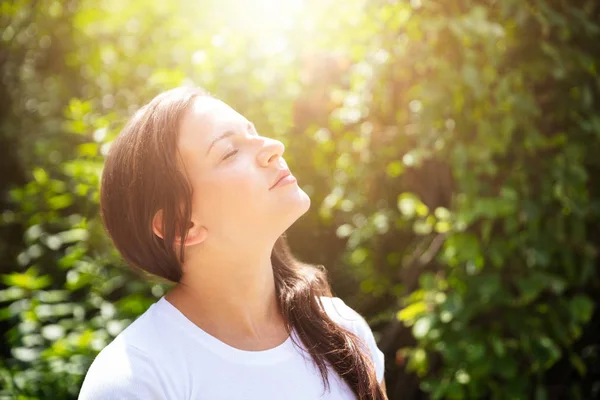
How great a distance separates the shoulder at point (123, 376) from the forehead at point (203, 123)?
45 cm

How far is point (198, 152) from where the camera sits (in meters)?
1.43

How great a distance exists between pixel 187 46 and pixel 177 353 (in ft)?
8.62

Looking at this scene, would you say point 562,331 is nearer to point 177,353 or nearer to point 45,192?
point 177,353

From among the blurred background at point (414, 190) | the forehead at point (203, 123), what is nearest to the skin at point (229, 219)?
the forehead at point (203, 123)

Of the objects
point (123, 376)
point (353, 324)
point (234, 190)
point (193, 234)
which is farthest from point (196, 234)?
point (353, 324)

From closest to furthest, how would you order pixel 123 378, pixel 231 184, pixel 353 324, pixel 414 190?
pixel 123 378
pixel 231 184
pixel 353 324
pixel 414 190

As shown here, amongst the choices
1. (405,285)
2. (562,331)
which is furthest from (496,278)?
(405,285)

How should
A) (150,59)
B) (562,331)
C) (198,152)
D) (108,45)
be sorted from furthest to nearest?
1. (108,45)
2. (150,59)
3. (562,331)
4. (198,152)

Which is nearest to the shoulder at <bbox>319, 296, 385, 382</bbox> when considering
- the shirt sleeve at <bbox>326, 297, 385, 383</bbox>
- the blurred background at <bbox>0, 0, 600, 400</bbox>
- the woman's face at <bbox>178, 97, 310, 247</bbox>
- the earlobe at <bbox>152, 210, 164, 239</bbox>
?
the shirt sleeve at <bbox>326, 297, 385, 383</bbox>

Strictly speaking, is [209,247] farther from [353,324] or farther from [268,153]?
[353,324]

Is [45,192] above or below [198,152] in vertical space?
below

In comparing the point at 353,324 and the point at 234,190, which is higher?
the point at 234,190

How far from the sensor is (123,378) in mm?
1243

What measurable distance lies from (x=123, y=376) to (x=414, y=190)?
2.09 m
